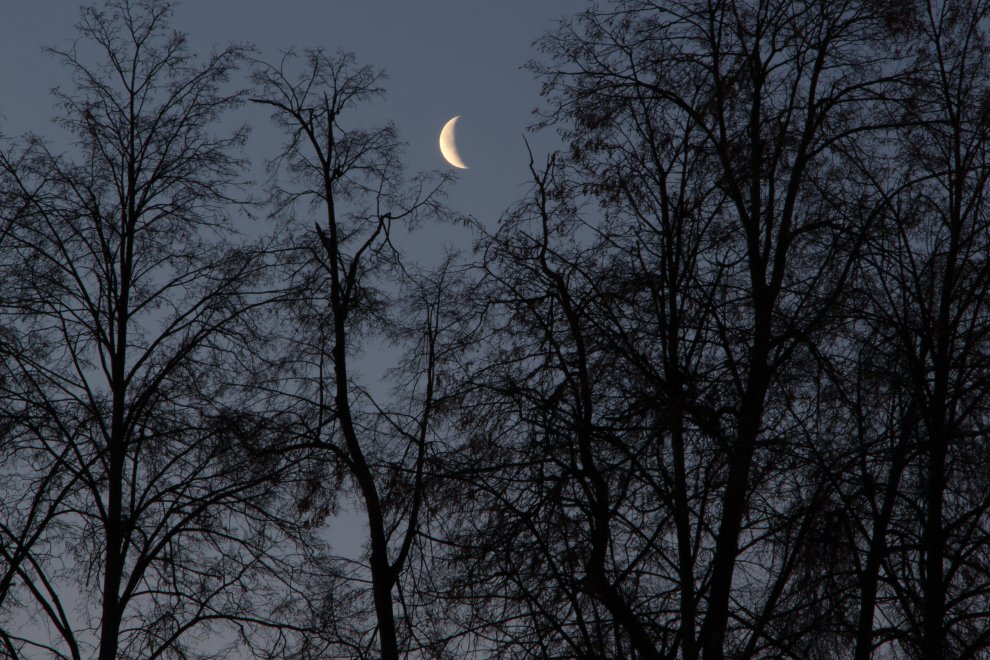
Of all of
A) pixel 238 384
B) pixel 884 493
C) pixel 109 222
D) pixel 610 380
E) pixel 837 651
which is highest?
pixel 109 222

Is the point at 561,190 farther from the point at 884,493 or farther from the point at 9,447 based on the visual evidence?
the point at 9,447

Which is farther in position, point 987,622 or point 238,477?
point 238,477

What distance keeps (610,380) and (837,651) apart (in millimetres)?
3079

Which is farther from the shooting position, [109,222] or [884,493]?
[109,222]

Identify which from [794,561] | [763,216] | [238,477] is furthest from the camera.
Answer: [238,477]

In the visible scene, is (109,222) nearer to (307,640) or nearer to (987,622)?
(307,640)

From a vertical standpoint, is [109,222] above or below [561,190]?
above

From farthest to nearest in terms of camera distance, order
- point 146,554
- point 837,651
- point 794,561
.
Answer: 1. point 146,554
2. point 837,651
3. point 794,561

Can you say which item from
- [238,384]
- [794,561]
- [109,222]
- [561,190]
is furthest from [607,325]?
[109,222]

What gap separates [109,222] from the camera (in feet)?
45.3

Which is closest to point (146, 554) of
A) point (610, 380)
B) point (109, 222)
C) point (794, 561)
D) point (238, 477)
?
point (238, 477)

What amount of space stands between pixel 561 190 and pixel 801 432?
3.27 metres

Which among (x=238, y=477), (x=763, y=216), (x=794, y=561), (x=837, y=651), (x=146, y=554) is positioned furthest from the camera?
(x=238, y=477)

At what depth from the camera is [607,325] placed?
36.1 ft
